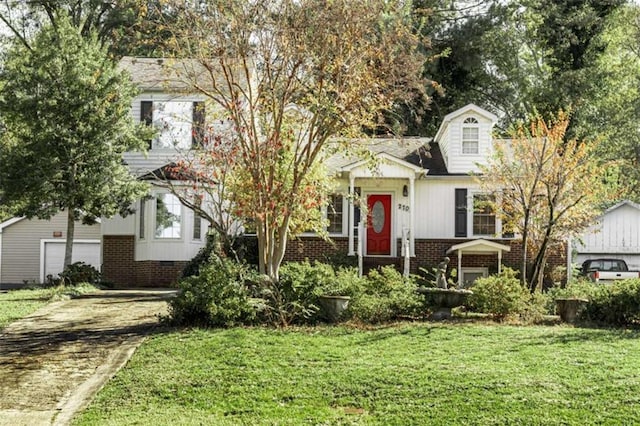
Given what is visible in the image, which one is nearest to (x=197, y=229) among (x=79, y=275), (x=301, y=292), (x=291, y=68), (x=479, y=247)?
(x=79, y=275)

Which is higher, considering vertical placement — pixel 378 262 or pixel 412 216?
pixel 412 216

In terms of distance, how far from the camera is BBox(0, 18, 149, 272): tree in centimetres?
2075

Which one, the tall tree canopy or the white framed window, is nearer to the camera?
the white framed window

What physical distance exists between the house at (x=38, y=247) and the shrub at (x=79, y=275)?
29.1ft

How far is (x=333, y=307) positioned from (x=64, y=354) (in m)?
4.42

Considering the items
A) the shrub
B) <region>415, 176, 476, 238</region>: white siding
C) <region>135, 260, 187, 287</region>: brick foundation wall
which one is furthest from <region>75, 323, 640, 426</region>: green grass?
<region>415, 176, 476, 238</region>: white siding

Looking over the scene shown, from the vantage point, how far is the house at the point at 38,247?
31.1 m

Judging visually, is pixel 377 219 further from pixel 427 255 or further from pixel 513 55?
pixel 513 55

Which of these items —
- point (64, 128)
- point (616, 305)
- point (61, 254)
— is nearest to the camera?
point (616, 305)

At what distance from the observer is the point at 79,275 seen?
21.8 metres

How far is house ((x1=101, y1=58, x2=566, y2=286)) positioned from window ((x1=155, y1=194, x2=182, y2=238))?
0.09 ft

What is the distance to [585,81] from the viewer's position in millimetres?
32125

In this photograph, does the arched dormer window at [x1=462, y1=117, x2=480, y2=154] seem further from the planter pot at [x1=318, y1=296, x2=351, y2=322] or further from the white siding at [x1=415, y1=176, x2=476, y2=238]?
the planter pot at [x1=318, y1=296, x2=351, y2=322]

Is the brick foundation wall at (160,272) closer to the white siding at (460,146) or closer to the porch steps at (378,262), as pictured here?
the porch steps at (378,262)
